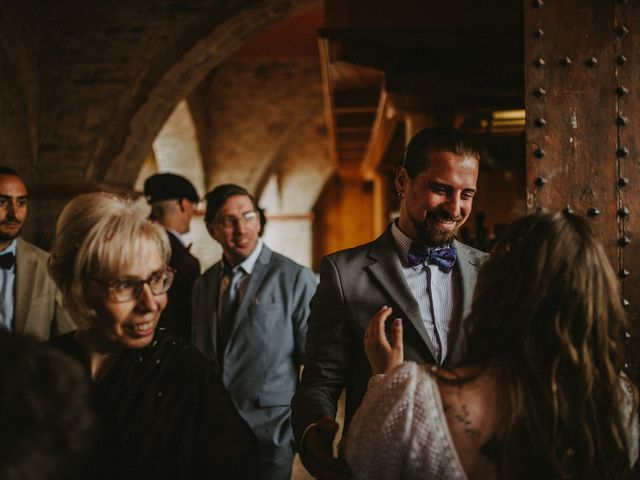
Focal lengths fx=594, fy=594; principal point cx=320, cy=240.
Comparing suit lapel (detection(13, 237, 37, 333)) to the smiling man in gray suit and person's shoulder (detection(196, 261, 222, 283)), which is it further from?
the smiling man in gray suit

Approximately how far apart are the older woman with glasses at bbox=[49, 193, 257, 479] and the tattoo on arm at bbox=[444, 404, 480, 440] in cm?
52

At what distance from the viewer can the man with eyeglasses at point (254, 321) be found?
299 cm

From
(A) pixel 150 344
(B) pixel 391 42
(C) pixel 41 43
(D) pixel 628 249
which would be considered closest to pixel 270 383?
(A) pixel 150 344

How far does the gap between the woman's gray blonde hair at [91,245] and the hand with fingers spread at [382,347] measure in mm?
608

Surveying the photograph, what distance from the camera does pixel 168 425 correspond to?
1407 millimetres

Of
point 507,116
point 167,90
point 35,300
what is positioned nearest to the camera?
point 35,300

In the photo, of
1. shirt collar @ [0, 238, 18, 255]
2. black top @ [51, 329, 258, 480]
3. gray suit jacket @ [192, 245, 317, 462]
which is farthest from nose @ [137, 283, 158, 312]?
shirt collar @ [0, 238, 18, 255]

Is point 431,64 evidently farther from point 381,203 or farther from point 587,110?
point 381,203

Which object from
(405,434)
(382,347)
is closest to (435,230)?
(382,347)

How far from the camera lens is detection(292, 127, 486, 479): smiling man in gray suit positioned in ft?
6.27

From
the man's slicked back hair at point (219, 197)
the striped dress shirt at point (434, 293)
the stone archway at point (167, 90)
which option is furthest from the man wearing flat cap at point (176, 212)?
the stone archway at point (167, 90)

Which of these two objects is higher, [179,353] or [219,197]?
[219,197]

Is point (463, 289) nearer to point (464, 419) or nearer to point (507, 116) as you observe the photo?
point (464, 419)

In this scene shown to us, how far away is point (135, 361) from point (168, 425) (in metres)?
0.21
